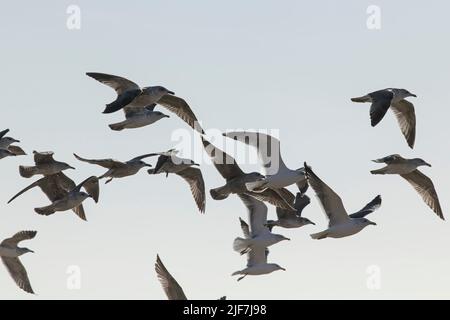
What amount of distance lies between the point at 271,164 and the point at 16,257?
22.8 ft

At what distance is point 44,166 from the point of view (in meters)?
30.5

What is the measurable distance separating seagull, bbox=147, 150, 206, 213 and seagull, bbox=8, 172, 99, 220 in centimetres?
185

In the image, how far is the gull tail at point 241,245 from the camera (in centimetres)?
3036

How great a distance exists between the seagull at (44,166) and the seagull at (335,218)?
6389mm

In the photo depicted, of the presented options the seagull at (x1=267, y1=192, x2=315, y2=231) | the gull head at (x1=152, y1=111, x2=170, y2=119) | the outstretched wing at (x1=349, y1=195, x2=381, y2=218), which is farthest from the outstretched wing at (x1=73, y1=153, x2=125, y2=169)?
the outstretched wing at (x1=349, y1=195, x2=381, y2=218)

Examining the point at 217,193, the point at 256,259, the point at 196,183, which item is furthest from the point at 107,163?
the point at 256,259

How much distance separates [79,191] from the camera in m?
30.2

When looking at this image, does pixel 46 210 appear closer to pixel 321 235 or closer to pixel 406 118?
pixel 321 235

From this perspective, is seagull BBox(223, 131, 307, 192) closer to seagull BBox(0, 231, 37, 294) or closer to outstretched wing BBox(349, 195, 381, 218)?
outstretched wing BBox(349, 195, 381, 218)

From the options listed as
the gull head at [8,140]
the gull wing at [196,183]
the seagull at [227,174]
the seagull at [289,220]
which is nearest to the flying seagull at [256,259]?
the seagull at [289,220]

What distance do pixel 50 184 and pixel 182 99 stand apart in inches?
158

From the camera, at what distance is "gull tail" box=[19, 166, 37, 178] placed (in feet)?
99.0

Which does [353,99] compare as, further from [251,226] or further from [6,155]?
[6,155]
